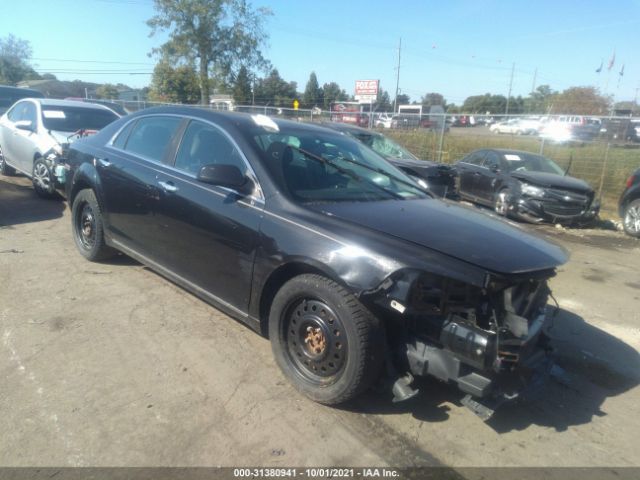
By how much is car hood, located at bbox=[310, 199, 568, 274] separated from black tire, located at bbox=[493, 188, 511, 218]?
265 inches

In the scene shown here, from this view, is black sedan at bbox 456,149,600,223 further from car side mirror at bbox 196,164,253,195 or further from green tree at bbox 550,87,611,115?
green tree at bbox 550,87,611,115

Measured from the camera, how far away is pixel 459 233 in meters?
2.98

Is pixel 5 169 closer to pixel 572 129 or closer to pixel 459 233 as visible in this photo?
pixel 459 233

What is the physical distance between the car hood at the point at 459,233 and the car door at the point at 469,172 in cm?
798

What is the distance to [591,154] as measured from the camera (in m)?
12.1

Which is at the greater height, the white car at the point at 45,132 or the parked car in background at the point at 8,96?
the parked car in background at the point at 8,96

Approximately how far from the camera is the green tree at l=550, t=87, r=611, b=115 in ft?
141

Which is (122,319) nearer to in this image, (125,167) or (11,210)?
(125,167)

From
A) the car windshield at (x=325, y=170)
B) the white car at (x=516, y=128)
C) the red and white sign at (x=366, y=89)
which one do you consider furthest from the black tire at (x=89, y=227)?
the red and white sign at (x=366, y=89)

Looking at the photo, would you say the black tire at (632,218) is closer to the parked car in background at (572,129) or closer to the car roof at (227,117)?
the parked car in background at (572,129)

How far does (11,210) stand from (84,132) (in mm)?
1627

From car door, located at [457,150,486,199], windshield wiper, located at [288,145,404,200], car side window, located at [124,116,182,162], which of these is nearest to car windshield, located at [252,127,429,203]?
windshield wiper, located at [288,145,404,200]

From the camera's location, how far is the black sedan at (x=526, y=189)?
9102 mm

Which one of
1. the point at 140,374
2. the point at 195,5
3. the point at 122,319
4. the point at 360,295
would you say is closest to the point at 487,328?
the point at 360,295
